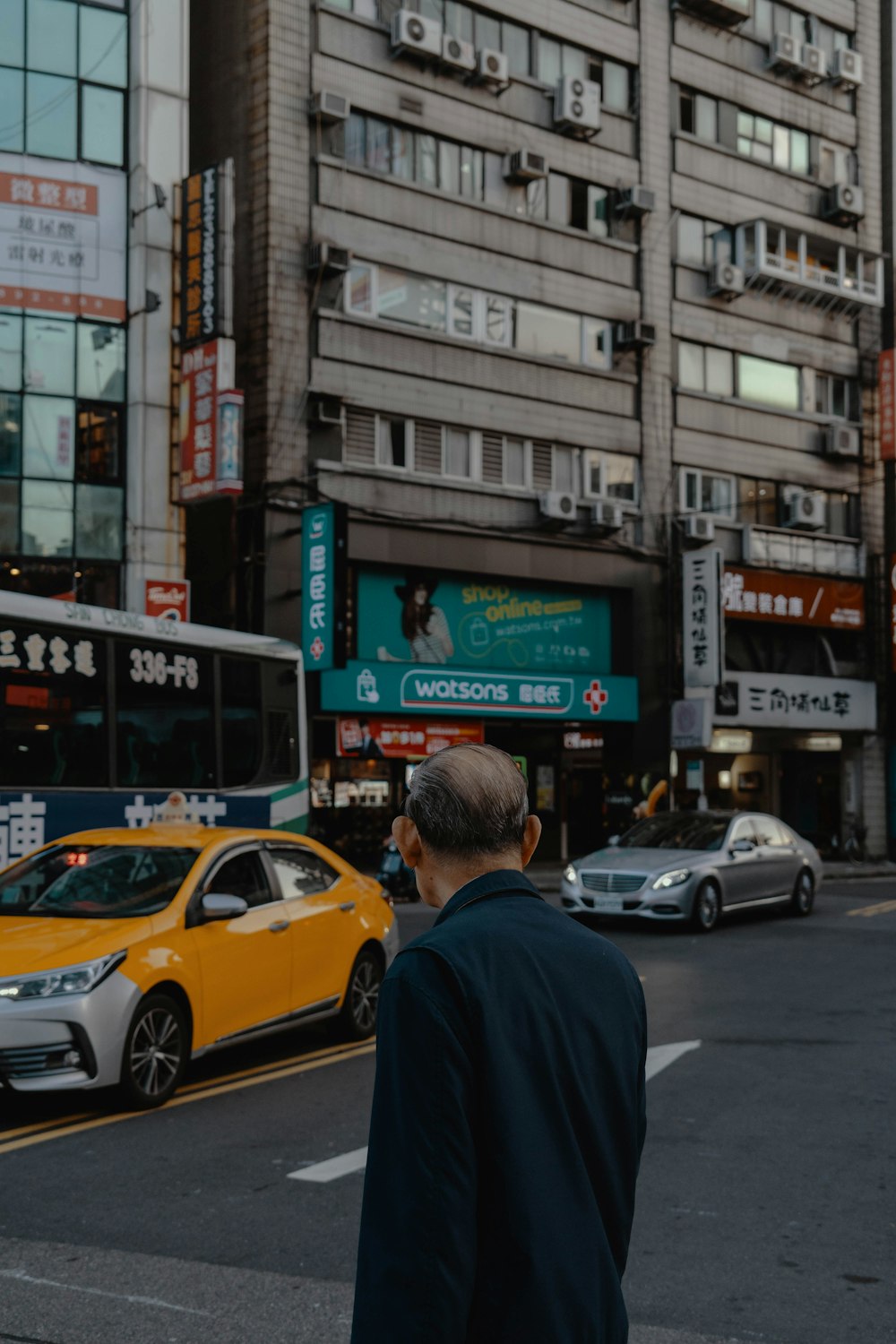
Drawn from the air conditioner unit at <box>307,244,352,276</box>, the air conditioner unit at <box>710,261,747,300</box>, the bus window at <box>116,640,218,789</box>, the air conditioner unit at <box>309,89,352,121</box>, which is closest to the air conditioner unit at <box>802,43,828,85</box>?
the air conditioner unit at <box>710,261,747,300</box>

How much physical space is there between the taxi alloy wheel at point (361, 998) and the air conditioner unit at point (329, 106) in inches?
810

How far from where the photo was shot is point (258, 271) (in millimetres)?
26594

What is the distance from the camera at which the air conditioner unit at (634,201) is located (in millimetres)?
31641

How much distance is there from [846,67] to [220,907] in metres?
33.8

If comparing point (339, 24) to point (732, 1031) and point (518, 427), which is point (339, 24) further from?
point (732, 1031)

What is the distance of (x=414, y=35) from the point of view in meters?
27.9

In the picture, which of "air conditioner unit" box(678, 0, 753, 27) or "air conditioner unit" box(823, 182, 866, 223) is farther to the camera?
"air conditioner unit" box(823, 182, 866, 223)

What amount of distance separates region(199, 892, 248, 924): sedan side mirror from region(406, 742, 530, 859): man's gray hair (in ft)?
20.7

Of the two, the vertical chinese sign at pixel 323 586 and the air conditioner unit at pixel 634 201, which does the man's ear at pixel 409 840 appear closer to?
the vertical chinese sign at pixel 323 586

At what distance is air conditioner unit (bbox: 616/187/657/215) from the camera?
104 ft

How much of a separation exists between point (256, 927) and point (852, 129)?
33681 millimetres

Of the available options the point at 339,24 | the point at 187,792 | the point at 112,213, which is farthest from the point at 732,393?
the point at 187,792

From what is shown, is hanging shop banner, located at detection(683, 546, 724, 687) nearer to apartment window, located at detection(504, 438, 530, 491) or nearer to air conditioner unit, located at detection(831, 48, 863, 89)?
apartment window, located at detection(504, 438, 530, 491)

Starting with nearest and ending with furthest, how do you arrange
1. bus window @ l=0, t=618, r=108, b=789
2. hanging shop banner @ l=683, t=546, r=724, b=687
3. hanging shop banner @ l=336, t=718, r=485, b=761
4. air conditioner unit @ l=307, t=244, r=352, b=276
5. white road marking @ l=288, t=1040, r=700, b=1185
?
1. white road marking @ l=288, t=1040, r=700, b=1185
2. bus window @ l=0, t=618, r=108, b=789
3. air conditioner unit @ l=307, t=244, r=352, b=276
4. hanging shop banner @ l=336, t=718, r=485, b=761
5. hanging shop banner @ l=683, t=546, r=724, b=687
